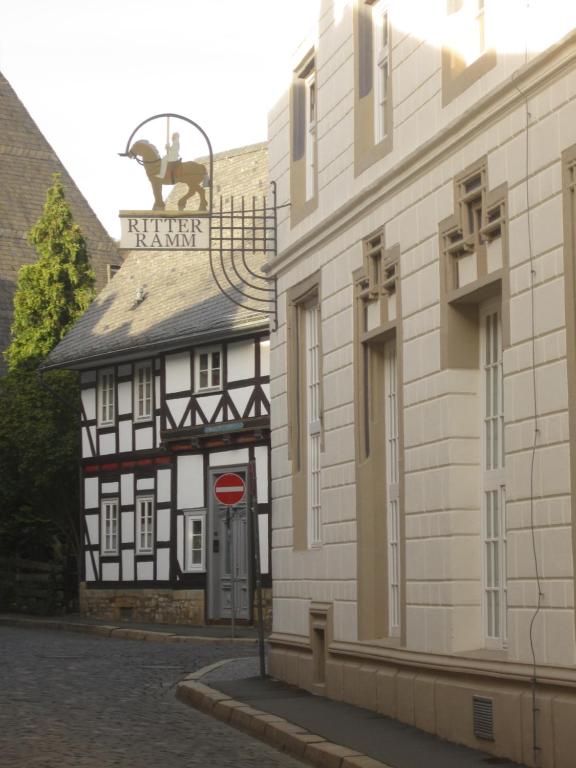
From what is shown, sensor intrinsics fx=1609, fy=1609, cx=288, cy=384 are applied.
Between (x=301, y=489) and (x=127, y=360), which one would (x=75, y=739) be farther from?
(x=127, y=360)

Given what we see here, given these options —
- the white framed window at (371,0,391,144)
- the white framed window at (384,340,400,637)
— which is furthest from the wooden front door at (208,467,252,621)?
the white framed window at (371,0,391,144)

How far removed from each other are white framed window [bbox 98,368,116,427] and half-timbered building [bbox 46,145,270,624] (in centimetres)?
4

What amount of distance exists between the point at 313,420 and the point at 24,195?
5078cm

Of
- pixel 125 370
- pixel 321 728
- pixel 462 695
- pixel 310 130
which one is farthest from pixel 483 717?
pixel 125 370

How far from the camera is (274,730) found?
12.8 m

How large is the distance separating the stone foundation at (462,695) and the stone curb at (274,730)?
2.84 feet

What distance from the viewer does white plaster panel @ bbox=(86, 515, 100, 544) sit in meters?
37.4

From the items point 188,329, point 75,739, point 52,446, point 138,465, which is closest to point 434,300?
point 75,739

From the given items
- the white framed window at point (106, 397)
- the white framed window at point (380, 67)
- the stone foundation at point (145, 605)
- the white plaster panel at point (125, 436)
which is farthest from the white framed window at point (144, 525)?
the white framed window at point (380, 67)

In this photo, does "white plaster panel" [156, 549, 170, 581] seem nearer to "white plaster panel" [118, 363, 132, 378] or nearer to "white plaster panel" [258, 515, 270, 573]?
"white plaster panel" [258, 515, 270, 573]

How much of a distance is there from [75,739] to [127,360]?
2403 cm

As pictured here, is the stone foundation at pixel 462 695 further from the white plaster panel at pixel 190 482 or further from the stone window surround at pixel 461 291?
the white plaster panel at pixel 190 482

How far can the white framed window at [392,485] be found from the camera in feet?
47.2

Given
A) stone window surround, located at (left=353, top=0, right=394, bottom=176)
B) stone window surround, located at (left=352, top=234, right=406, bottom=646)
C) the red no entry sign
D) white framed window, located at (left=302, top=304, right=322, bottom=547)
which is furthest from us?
the red no entry sign
